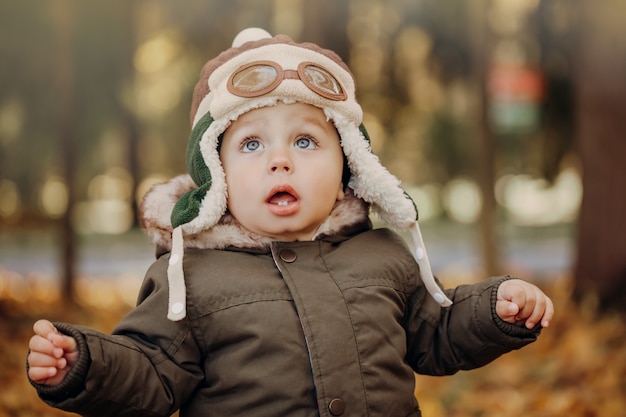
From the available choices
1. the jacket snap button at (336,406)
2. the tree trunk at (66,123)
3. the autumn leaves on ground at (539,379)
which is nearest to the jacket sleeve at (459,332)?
the jacket snap button at (336,406)

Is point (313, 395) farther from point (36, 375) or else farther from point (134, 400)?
point (36, 375)

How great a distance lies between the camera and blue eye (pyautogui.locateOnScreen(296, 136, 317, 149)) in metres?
2.11

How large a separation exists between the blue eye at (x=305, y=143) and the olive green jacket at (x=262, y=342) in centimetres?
26

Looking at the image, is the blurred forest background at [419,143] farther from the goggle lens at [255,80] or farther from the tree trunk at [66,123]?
the goggle lens at [255,80]

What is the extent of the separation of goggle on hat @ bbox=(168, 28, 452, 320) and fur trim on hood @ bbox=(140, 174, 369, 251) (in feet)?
0.13

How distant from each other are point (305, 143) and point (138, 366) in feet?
2.36

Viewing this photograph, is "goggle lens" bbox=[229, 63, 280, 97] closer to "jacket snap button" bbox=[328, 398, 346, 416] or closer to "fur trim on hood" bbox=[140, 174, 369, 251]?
"fur trim on hood" bbox=[140, 174, 369, 251]

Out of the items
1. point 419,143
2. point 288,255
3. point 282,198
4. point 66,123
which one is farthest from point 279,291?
point 419,143

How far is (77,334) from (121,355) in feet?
Result: 0.40

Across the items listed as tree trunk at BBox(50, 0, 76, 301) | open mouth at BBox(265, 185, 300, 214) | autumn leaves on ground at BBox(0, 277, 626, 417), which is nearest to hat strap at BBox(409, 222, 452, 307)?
open mouth at BBox(265, 185, 300, 214)

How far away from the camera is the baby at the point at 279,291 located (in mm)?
1921

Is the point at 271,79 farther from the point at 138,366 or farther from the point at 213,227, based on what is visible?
the point at 138,366

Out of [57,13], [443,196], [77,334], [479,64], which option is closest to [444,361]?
[77,334]

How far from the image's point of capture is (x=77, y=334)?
177 centimetres
